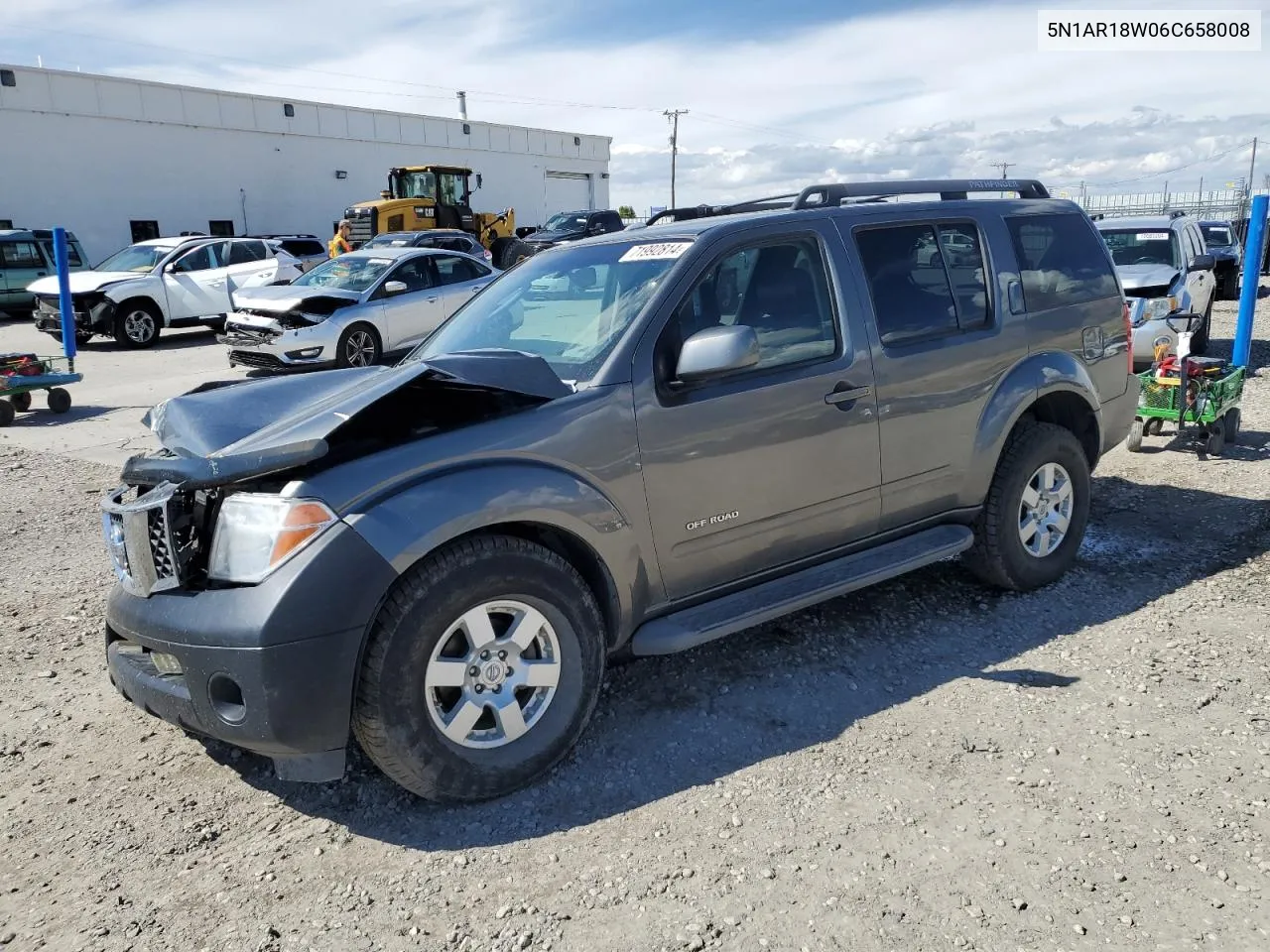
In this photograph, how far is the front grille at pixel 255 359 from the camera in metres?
12.5

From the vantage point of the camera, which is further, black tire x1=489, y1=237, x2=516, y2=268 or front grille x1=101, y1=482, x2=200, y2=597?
black tire x1=489, y1=237, x2=516, y2=268

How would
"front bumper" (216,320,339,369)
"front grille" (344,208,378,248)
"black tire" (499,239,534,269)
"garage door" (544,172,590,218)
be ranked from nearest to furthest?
"front bumper" (216,320,339,369)
"black tire" (499,239,534,269)
"front grille" (344,208,378,248)
"garage door" (544,172,590,218)

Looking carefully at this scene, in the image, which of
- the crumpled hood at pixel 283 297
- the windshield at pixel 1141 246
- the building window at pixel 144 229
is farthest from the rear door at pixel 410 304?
the building window at pixel 144 229

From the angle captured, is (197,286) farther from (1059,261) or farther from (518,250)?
(1059,261)

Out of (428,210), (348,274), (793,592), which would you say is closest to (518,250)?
(428,210)

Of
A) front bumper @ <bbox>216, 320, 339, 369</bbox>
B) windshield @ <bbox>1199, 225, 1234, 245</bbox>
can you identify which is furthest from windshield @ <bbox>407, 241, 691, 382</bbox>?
windshield @ <bbox>1199, 225, 1234, 245</bbox>

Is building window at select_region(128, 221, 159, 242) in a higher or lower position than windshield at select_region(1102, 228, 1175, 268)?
higher

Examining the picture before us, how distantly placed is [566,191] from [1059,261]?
47.6 meters

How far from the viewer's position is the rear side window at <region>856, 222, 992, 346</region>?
4230mm

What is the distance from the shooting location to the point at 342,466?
9.88ft

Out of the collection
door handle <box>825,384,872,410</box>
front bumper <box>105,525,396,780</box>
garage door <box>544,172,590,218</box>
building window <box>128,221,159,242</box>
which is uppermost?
garage door <box>544,172,590,218</box>

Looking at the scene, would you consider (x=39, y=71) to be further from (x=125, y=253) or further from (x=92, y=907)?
(x=92, y=907)

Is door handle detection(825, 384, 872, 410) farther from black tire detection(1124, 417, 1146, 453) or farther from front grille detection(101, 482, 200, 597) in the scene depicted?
black tire detection(1124, 417, 1146, 453)

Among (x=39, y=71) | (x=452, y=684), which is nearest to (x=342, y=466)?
(x=452, y=684)
